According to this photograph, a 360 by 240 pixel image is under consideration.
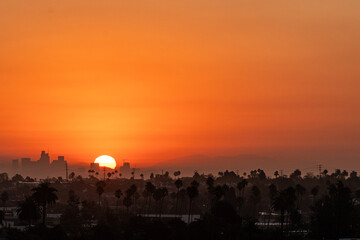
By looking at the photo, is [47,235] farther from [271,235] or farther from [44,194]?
[271,235]

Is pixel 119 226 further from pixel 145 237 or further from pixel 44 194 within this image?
pixel 145 237

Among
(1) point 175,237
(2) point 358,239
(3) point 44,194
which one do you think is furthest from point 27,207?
(2) point 358,239

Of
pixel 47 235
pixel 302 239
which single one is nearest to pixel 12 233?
pixel 47 235

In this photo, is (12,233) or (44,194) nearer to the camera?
(12,233)

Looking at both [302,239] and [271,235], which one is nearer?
[271,235]

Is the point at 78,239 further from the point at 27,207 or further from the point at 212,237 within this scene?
the point at 27,207

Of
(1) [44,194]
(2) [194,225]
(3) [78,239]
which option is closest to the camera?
(3) [78,239]

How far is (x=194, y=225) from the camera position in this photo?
165 m

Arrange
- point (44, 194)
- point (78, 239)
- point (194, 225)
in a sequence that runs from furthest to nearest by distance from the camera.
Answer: point (44, 194)
point (194, 225)
point (78, 239)

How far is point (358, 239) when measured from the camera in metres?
187

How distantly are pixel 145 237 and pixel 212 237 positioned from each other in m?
13.8

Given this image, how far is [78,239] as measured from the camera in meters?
155

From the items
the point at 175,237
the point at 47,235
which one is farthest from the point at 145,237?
the point at 47,235

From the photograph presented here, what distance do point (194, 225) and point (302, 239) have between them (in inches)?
1500
